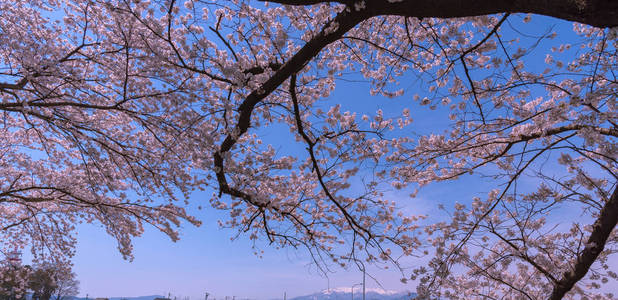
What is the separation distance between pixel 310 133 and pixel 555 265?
5.42 metres

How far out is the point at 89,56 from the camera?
6152 mm

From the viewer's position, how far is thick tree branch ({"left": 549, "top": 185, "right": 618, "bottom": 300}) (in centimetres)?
483

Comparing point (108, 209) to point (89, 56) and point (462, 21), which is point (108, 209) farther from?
point (462, 21)

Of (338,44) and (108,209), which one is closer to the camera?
(338,44)

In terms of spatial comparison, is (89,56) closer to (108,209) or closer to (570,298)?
(108,209)

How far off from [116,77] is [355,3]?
5.65 meters

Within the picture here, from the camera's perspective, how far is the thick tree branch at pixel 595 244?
15.9 feet

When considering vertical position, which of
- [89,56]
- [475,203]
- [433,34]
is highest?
[89,56]

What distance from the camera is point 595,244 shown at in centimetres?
495

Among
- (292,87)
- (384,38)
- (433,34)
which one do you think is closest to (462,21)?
(433,34)

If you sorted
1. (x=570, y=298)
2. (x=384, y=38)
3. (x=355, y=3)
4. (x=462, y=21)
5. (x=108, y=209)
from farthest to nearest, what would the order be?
(x=570, y=298), (x=108, y=209), (x=384, y=38), (x=462, y=21), (x=355, y=3)

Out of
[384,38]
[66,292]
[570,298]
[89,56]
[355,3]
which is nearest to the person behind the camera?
[355,3]

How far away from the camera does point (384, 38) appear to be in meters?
5.70

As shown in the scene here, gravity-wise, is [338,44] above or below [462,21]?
above
